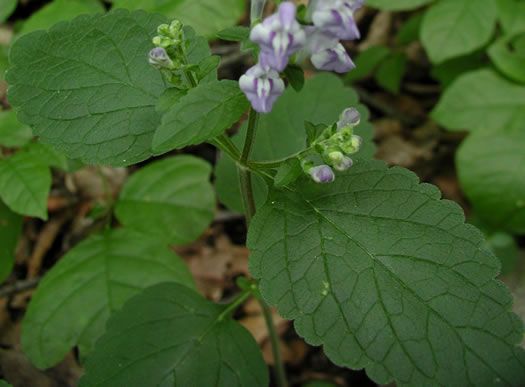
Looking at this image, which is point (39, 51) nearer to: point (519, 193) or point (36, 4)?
point (36, 4)

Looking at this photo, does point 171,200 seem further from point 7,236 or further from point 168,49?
point 168,49

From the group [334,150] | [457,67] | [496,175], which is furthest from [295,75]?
[457,67]

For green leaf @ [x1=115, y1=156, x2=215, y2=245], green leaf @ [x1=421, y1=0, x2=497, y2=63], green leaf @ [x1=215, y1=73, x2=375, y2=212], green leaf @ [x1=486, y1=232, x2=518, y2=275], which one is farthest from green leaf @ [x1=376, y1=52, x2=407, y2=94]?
green leaf @ [x1=115, y1=156, x2=215, y2=245]

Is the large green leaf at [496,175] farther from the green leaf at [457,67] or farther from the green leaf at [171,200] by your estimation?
the green leaf at [171,200]

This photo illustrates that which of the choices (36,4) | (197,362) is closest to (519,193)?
(197,362)

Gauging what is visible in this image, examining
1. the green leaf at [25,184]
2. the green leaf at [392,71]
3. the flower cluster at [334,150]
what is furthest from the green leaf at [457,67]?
the green leaf at [25,184]
